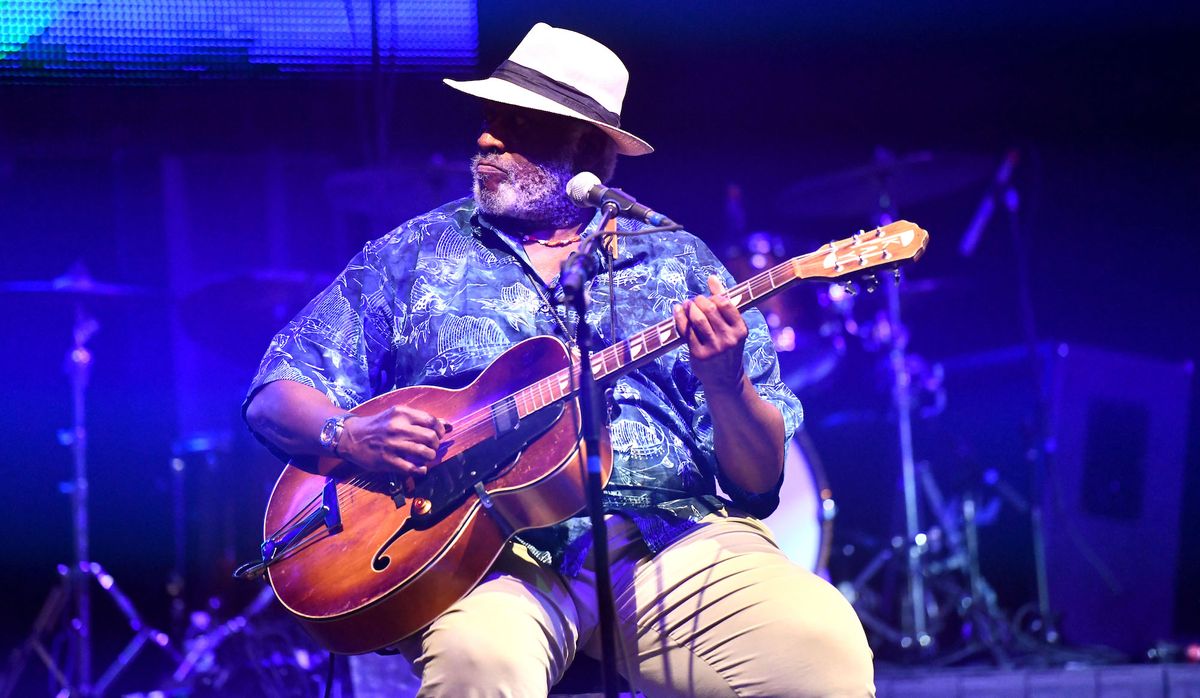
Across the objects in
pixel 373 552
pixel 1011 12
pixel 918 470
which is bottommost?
pixel 918 470

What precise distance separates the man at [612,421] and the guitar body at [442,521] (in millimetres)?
80

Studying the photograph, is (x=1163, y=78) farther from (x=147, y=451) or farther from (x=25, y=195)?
(x=25, y=195)

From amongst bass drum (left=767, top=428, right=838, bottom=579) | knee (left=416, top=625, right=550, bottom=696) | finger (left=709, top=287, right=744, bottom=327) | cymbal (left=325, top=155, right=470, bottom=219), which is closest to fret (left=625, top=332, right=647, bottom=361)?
finger (left=709, top=287, right=744, bottom=327)

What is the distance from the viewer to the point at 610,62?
3416 mm

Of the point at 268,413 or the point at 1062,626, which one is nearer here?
the point at 268,413

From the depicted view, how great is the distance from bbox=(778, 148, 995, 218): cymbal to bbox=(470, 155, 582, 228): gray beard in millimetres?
2481

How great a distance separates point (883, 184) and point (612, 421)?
299cm

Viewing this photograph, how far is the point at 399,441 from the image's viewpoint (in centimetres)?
275

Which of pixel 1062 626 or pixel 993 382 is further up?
pixel 993 382

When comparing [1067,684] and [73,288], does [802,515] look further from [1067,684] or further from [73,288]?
[73,288]

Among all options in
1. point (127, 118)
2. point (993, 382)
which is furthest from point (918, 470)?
point (127, 118)

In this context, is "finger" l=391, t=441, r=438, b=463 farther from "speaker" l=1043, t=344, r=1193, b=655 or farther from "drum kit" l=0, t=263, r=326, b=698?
"speaker" l=1043, t=344, r=1193, b=655

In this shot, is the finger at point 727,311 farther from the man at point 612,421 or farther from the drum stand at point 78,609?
the drum stand at point 78,609

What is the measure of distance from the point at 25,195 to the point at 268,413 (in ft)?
14.0
